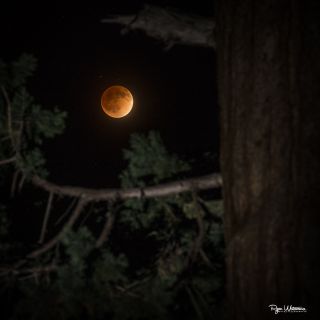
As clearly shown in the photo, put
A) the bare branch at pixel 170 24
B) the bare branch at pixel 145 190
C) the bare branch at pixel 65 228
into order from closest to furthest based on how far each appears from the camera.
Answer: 1. the bare branch at pixel 170 24
2. the bare branch at pixel 145 190
3. the bare branch at pixel 65 228

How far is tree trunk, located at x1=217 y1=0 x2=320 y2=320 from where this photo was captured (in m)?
1.30

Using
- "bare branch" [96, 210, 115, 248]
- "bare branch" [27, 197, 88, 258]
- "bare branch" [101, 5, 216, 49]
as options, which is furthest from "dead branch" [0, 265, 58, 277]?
"bare branch" [101, 5, 216, 49]

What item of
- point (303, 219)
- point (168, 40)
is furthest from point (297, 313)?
point (168, 40)

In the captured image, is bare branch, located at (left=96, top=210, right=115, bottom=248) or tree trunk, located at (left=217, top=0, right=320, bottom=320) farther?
bare branch, located at (left=96, top=210, right=115, bottom=248)

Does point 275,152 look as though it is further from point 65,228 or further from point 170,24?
point 65,228

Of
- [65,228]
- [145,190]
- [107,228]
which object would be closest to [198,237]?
[145,190]

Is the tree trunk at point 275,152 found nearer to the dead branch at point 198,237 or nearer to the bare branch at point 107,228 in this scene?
the dead branch at point 198,237

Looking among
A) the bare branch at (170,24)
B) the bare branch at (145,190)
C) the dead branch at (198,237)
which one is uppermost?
the bare branch at (170,24)

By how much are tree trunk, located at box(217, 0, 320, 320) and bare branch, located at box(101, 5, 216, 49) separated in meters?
0.31

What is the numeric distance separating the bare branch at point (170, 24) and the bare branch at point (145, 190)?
0.78m

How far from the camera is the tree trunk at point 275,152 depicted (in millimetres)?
1304

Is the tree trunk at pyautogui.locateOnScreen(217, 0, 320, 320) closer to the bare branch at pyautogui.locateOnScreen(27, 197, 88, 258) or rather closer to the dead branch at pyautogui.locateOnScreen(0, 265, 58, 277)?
the bare branch at pyautogui.locateOnScreen(27, 197, 88, 258)

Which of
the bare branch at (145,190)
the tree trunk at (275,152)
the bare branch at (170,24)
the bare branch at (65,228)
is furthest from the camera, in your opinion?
the bare branch at (65,228)

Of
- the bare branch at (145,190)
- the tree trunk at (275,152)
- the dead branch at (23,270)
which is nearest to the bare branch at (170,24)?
the tree trunk at (275,152)
